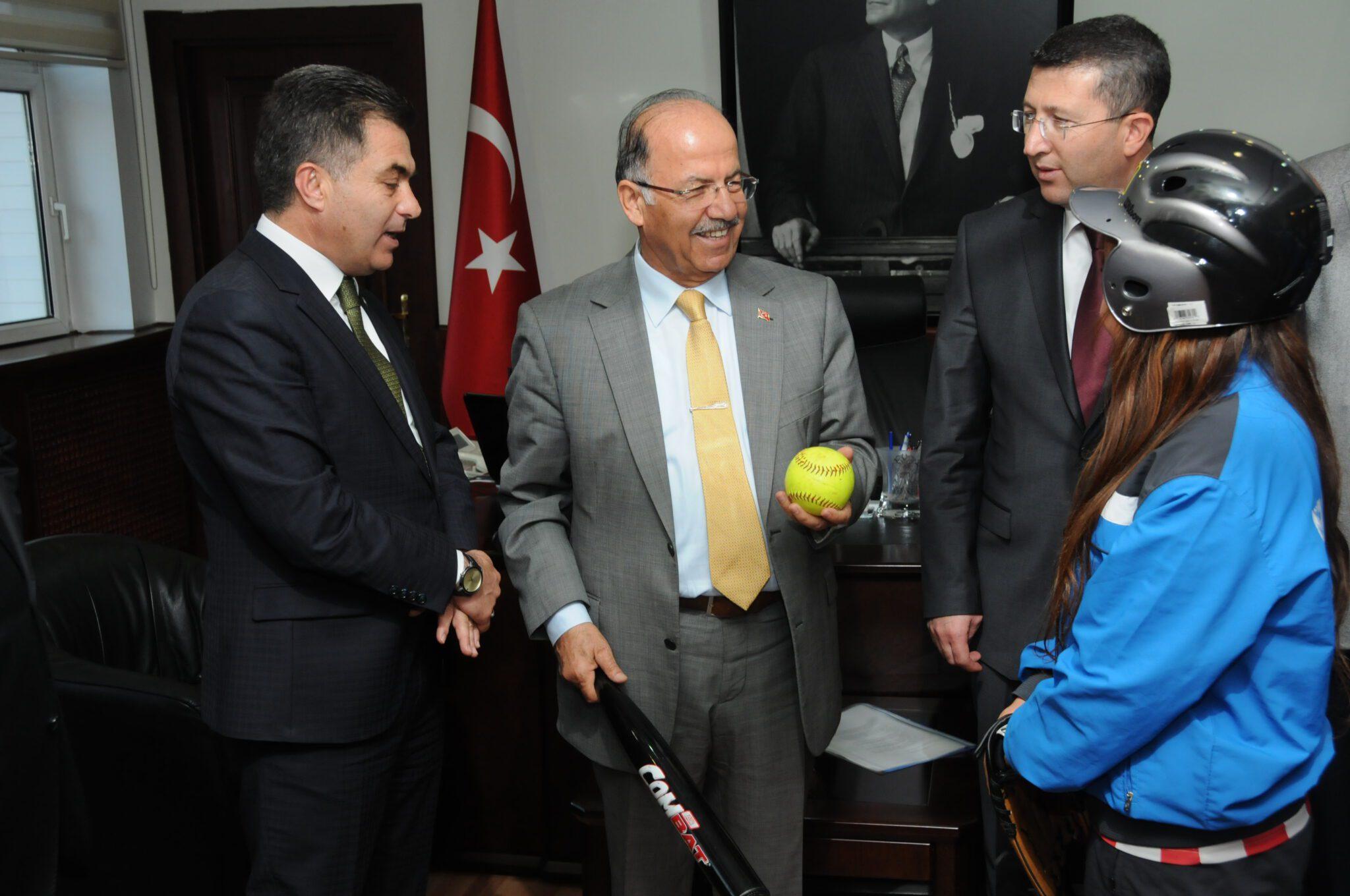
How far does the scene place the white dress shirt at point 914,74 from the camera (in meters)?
3.82

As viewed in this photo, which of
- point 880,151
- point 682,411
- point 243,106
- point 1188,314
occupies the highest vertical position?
point 243,106

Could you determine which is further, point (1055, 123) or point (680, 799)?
point (1055, 123)

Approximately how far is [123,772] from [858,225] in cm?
280

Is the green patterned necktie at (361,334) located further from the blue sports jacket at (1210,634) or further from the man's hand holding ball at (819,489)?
the blue sports jacket at (1210,634)

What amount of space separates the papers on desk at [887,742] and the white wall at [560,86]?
2.18 metres

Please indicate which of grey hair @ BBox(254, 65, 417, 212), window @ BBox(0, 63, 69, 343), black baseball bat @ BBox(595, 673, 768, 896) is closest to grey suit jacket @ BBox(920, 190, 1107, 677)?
black baseball bat @ BBox(595, 673, 768, 896)

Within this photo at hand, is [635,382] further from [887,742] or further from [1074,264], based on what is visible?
[887,742]

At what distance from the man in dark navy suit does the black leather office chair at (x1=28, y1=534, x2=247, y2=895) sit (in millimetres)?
310

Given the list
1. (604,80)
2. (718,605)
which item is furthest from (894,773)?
(604,80)

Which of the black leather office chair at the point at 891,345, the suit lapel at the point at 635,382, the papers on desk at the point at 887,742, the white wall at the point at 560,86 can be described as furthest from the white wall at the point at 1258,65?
the suit lapel at the point at 635,382

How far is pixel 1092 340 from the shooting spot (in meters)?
1.87

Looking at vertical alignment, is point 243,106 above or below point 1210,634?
above

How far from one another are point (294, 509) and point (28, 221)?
3036 millimetres

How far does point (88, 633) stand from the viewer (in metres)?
2.39
